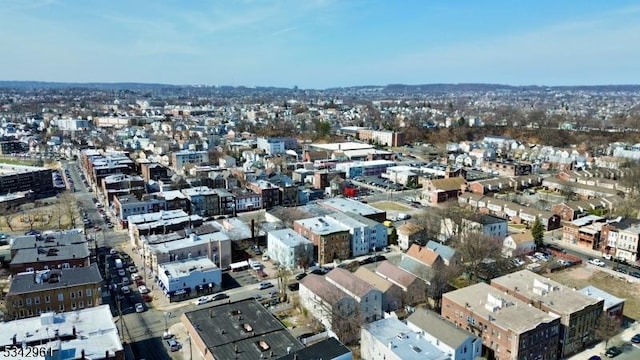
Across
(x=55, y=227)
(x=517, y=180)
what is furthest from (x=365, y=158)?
(x=55, y=227)

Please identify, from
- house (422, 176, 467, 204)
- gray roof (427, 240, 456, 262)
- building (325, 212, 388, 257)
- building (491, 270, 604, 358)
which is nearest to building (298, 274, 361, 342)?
building (491, 270, 604, 358)

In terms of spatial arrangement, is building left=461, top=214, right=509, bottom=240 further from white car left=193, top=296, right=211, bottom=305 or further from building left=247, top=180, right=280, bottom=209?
white car left=193, top=296, right=211, bottom=305

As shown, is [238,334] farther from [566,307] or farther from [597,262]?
[597,262]

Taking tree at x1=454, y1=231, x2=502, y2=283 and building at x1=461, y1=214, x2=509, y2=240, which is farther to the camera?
building at x1=461, y1=214, x2=509, y2=240

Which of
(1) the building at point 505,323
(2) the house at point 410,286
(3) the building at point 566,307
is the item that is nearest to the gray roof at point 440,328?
(1) the building at point 505,323

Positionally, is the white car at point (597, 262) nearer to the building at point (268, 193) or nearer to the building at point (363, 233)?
the building at point (363, 233)

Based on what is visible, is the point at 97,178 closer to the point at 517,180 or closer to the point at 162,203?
the point at 162,203
